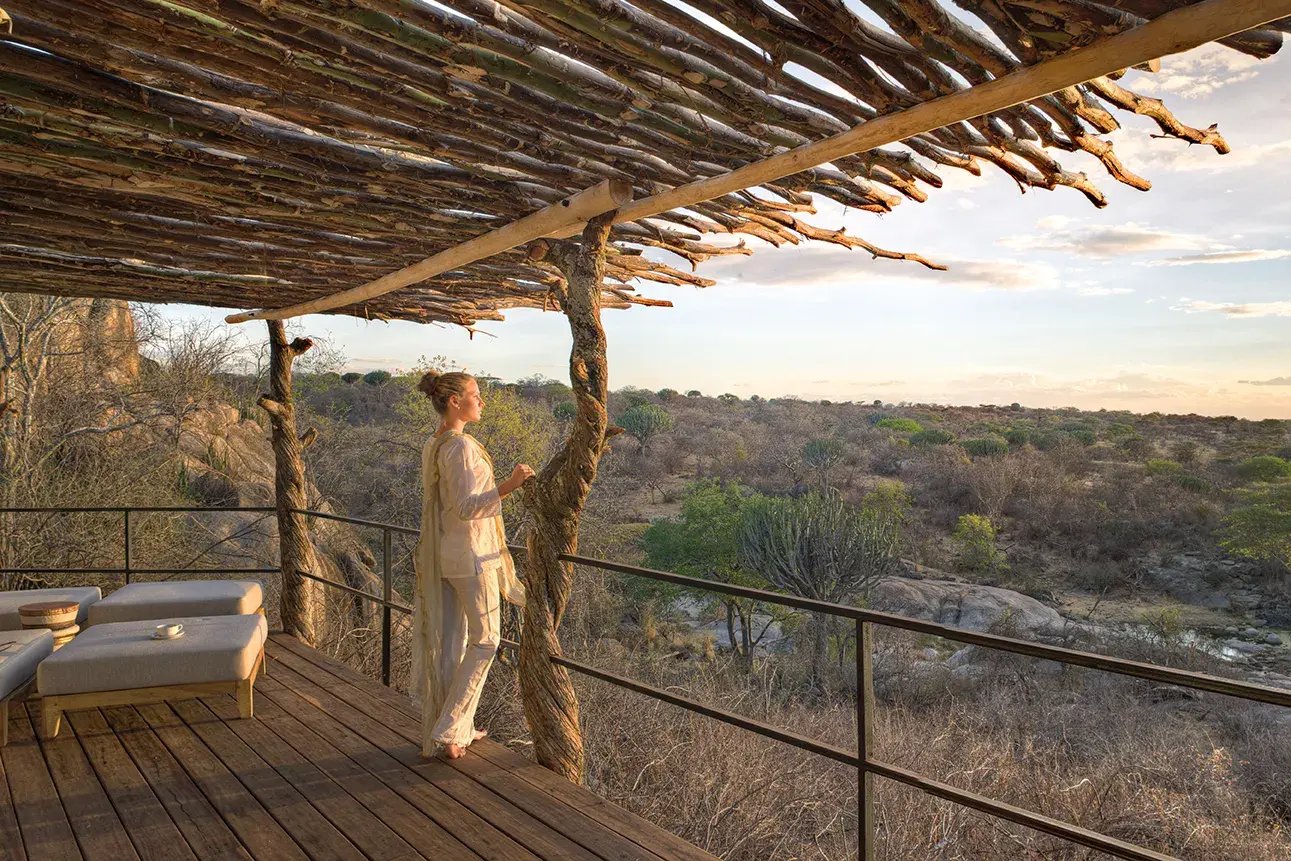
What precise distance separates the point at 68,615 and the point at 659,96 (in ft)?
12.3

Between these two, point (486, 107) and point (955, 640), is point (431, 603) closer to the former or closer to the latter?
Result: point (486, 107)

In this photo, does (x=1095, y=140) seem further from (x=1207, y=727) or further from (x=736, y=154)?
(x=1207, y=727)

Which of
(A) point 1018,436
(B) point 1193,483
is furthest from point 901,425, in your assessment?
(B) point 1193,483

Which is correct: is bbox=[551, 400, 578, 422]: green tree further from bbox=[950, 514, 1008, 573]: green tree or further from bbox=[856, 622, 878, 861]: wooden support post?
bbox=[856, 622, 878, 861]: wooden support post

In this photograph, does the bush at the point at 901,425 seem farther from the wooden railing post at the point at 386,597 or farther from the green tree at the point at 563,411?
the wooden railing post at the point at 386,597

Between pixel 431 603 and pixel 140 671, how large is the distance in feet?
4.13

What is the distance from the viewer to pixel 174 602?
167 inches

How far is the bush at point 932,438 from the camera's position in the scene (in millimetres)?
21656

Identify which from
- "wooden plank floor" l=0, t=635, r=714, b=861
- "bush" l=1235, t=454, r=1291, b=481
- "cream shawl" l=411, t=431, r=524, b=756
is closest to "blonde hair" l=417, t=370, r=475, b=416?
"cream shawl" l=411, t=431, r=524, b=756

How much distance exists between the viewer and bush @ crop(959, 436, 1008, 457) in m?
19.8

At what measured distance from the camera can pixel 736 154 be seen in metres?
2.46

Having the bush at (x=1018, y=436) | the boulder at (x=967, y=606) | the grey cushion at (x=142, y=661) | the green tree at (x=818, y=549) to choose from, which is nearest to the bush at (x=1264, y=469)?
the bush at (x=1018, y=436)

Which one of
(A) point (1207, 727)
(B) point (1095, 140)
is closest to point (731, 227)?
(B) point (1095, 140)

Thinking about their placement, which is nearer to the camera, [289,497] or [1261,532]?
[289,497]
